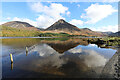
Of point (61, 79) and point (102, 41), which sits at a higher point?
point (102, 41)

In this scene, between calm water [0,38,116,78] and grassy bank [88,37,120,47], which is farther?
grassy bank [88,37,120,47]

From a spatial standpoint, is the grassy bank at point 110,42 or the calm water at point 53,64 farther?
the grassy bank at point 110,42

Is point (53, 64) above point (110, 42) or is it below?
below

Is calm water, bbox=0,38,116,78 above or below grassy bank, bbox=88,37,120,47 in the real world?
below

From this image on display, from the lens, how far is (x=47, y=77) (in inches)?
408

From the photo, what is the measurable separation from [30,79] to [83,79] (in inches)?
337

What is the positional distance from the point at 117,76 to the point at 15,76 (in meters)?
17.4

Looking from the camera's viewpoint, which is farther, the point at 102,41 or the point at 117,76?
the point at 102,41

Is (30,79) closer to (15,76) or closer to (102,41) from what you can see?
(15,76)

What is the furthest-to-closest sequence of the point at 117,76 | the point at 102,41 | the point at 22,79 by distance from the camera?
1. the point at 102,41
2. the point at 117,76
3. the point at 22,79

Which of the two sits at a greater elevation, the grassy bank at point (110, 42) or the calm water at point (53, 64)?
the grassy bank at point (110, 42)

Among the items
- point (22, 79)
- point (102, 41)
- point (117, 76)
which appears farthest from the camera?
point (102, 41)

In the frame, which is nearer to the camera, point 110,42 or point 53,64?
point 53,64

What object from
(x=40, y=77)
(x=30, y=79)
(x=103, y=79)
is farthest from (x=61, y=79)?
(x=103, y=79)
